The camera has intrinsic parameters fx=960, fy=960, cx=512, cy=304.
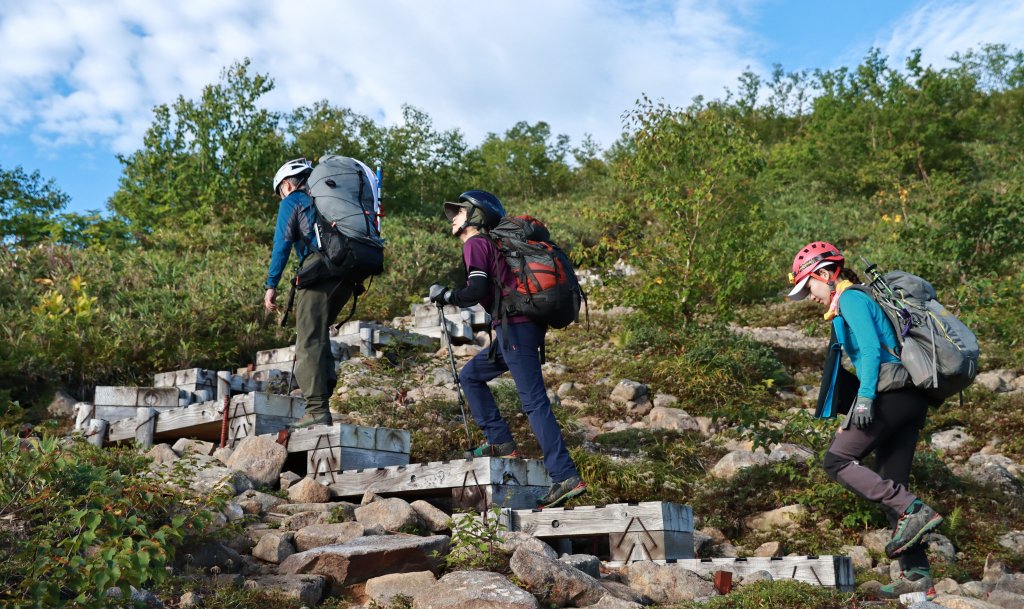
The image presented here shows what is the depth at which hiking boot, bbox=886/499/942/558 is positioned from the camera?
4676 millimetres

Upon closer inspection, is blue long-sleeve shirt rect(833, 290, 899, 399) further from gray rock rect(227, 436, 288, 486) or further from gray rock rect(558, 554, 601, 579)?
gray rock rect(227, 436, 288, 486)

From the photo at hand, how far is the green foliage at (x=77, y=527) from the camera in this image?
3.42 meters

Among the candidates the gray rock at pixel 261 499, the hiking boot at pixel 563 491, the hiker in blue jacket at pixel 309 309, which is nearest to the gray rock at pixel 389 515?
the gray rock at pixel 261 499

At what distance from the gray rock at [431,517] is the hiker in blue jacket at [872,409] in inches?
86.6

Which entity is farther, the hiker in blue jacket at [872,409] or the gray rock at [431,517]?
the gray rock at [431,517]

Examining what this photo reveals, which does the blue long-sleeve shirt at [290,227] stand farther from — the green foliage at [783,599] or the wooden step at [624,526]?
the green foliage at [783,599]

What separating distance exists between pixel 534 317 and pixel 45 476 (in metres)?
2.78

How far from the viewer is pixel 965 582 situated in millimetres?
5477

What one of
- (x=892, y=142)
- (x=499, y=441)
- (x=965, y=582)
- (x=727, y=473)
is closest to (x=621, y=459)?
(x=727, y=473)

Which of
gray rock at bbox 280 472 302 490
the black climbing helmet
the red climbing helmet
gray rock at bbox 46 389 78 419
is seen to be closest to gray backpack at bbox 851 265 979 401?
the red climbing helmet

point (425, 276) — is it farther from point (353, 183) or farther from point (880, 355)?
point (880, 355)

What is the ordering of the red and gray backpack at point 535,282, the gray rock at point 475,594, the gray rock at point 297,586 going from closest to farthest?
the gray rock at point 475,594 < the gray rock at point 297,586 < the red and gray backpack at point 535,282

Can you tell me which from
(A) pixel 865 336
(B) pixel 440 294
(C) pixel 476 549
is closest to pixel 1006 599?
(A) pixel 865 336

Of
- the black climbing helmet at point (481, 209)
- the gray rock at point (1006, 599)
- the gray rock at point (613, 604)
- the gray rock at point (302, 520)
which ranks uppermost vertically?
the black climbing helmet at point (481, 209)
